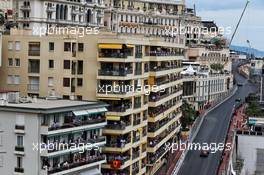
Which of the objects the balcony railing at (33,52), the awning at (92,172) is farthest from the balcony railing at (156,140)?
the balcony railing at (33,52)

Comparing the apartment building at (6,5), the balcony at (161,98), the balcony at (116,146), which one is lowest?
the balcony at (116,146)

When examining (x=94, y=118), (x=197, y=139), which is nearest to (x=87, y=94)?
(x=94, y=118)

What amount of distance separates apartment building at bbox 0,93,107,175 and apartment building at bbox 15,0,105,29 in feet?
199

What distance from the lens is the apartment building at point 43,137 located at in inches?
2138

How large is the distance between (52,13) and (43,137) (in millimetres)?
73480

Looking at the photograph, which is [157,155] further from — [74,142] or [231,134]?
[231,134]

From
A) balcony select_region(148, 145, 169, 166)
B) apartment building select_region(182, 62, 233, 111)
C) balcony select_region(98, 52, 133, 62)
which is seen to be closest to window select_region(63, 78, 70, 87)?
balcony select_region(98, 52, 133, 62)

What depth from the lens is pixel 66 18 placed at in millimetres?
129000

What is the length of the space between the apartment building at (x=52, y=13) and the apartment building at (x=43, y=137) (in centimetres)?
6081

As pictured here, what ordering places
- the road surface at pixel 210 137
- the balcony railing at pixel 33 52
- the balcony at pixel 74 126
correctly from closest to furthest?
the balcony at pixel 74 126
the balcony railing at pixel 33 52
the road surface at pixel 210 137

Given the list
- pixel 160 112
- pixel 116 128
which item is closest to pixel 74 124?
pixel 116 128

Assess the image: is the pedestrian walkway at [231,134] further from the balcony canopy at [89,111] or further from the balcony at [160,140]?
the balcony canopy at [89,111]

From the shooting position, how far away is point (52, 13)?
12550cm

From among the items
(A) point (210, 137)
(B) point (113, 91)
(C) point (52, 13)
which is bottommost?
(A) point (210, 137)
